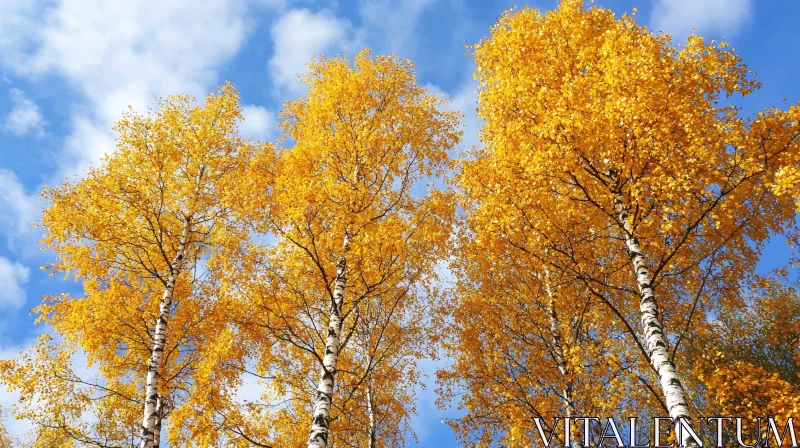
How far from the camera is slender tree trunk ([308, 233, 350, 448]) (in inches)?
304

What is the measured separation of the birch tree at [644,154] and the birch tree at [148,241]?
7.13 m

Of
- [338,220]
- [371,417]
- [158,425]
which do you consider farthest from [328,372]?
[158,425]

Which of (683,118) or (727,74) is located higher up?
(727,74)

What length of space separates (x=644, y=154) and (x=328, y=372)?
6055 mm

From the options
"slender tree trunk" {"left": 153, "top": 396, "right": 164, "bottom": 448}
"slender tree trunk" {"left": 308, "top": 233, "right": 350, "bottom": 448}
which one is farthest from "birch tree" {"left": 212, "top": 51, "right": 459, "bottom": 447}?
"slender tree trunk" {"left": 153, "top": 396, "right": 164, "bottom": 448}

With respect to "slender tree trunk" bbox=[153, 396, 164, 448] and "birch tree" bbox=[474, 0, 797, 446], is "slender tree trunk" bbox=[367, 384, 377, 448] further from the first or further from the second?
"birch tree" bbox=[474, 0, 797, 446]

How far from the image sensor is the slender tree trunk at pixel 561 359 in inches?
393

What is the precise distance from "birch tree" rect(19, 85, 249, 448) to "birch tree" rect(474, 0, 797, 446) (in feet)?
23.4

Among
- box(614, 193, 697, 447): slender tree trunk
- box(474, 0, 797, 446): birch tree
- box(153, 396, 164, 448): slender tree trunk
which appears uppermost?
box(474, 0, 797, 446): birch tree

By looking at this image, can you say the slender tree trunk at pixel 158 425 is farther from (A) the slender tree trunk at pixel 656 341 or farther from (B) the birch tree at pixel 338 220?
(A) the slender tree trunk at pixel 656 341

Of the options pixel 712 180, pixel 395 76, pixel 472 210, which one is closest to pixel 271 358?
pixel 472 210

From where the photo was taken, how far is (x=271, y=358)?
12.0 m

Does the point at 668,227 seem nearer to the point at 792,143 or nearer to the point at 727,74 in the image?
the point at 792,143

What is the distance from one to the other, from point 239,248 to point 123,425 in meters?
8.52
